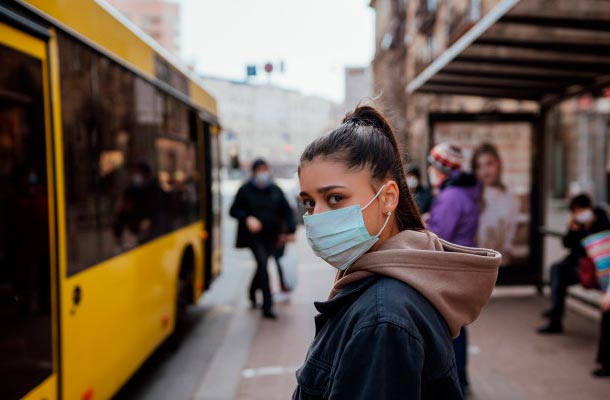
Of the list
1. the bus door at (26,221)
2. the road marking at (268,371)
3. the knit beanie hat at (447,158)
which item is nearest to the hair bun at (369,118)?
A: the bus door at (26,221)

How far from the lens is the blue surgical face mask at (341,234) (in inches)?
60.9

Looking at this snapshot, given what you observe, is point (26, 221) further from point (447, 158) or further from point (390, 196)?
point (447, 158)

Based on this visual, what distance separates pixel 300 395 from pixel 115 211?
307 centimetres

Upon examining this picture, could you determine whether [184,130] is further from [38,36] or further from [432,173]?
[38,36]

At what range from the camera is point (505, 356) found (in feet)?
18.3

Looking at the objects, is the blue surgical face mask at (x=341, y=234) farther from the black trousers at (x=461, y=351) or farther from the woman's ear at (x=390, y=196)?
the black trousers at (x=461, y=351)

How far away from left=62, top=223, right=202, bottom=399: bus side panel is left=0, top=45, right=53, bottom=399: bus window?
0.79 feet

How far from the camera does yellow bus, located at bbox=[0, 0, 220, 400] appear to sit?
112 inches

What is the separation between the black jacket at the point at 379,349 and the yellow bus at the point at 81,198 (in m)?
1.84

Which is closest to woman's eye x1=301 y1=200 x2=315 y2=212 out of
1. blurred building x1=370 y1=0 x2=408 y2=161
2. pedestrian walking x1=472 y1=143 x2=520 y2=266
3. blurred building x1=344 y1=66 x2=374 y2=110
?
pedestrian walking x1=472 y1=143 x2=520 y2=266

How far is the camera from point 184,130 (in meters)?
6.60

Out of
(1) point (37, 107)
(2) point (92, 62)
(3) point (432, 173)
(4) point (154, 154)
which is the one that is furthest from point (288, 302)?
(1) point (37, 107)

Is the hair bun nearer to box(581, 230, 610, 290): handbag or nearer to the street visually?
the street

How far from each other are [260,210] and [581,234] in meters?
3.70
